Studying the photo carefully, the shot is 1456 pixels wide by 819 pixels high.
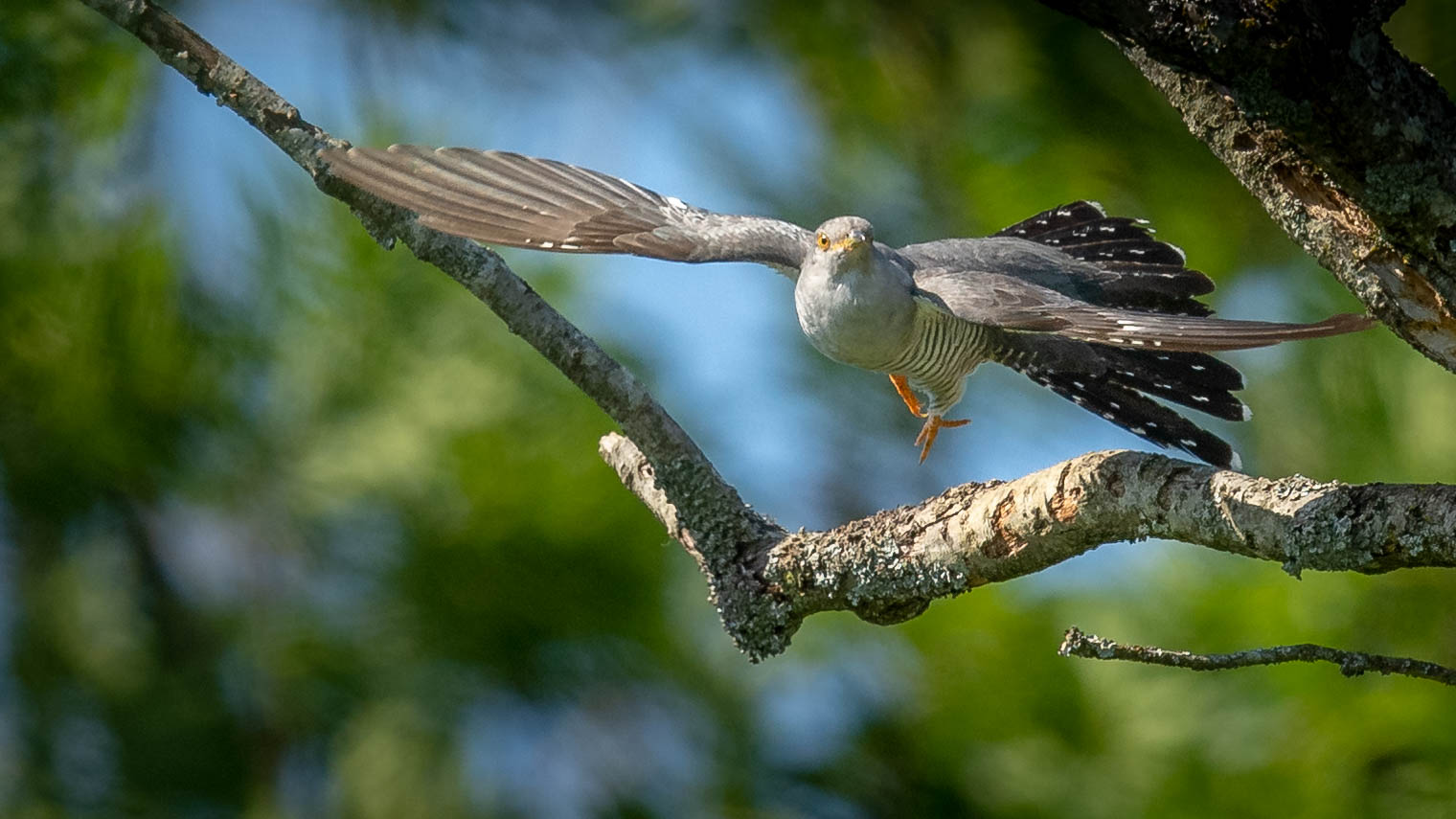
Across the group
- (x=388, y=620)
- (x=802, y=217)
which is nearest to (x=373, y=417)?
(x=388, y=620)

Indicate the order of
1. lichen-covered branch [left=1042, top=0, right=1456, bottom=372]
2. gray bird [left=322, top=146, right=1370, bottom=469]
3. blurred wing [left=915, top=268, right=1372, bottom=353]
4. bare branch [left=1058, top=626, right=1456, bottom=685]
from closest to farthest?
1. lichen-covered branch [left=1042, top=0, right=1456, bottom=372]
2. bare branch [left=1058, top=626, right=1456, bottom=685]
3. blurred wing [left=915, top=268, right=1372, bottom=353]
4. gray bird [left=322, top=146, right=1370, bottom=469]

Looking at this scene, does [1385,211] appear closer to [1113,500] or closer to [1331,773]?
[1113,500]

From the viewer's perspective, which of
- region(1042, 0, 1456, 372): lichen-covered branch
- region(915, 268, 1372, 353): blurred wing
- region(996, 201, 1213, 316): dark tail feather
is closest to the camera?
region(1042, 0, 1456, 372): lichen-covered branch

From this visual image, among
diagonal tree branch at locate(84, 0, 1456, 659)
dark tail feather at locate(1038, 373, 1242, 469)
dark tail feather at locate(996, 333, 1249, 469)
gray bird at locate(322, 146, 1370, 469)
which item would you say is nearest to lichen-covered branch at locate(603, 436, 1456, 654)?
diagonal tree branch at locate(84, 0, 1456, 659)

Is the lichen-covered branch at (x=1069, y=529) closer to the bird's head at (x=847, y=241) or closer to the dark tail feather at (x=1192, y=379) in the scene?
the bird's head at (x=847, y=241)

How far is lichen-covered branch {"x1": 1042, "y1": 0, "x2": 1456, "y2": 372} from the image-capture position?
4.33ft

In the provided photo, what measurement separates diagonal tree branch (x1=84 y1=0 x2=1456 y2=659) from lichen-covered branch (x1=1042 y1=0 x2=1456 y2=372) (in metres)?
0.32

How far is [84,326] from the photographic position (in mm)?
3510

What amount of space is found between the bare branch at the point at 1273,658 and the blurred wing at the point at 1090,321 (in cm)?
40

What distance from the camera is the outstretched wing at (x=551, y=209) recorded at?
2.12 m

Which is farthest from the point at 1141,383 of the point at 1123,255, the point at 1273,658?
the point at 1273,658

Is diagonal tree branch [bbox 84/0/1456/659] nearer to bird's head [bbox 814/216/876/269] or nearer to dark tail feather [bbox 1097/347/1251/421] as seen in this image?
bird's head [bbox 814/216/876/269]

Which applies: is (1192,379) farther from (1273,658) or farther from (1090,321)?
(1273,658)

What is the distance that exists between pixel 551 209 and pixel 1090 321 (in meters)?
1.12
